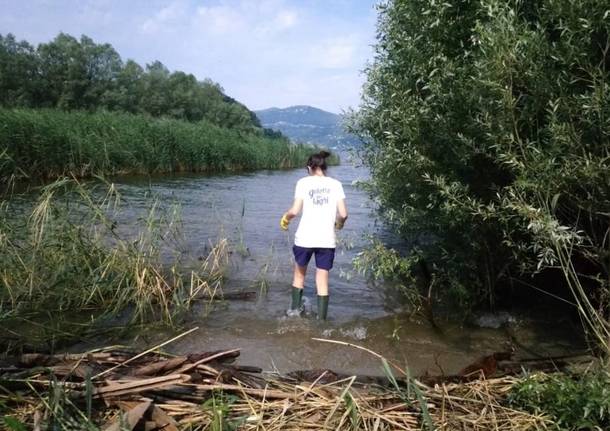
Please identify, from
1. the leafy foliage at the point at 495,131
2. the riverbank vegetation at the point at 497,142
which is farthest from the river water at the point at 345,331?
the leafy foliage at the point at 495,131

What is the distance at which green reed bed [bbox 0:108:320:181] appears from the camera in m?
17.8

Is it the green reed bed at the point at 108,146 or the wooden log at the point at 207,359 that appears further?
the green reed bed at the point at 108,146

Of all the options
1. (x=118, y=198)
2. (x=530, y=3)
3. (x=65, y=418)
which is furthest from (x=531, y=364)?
(x=118, y=198)

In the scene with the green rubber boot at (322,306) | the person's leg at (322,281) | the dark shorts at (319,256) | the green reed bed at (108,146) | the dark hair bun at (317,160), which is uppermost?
the green reed bed at (108,146)

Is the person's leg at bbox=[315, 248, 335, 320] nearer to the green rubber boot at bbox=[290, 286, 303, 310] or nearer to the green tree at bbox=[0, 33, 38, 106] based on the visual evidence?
the green rubber boot at bbox=[290, 286, 303, 310]

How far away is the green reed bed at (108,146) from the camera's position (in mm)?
17812

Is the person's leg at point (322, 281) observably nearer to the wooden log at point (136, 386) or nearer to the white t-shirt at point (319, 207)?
the white t-shirt at point (319, 207)

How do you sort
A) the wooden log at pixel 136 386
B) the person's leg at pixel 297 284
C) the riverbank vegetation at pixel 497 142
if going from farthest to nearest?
the person's leg at pixel 297 284, the riverbank vegetation at pixel 497 142, the wooden log at pixel 136 386

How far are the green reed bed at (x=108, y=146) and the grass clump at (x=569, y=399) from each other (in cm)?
856

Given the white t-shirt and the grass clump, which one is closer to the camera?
the grass clump

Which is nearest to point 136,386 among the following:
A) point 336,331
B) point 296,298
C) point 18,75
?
point 336,331

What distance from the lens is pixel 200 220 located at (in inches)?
541

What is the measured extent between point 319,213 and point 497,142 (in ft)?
8.97

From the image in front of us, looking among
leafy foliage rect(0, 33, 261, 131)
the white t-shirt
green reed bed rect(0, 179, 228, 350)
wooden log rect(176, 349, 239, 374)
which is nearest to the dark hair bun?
the white t-shirt
